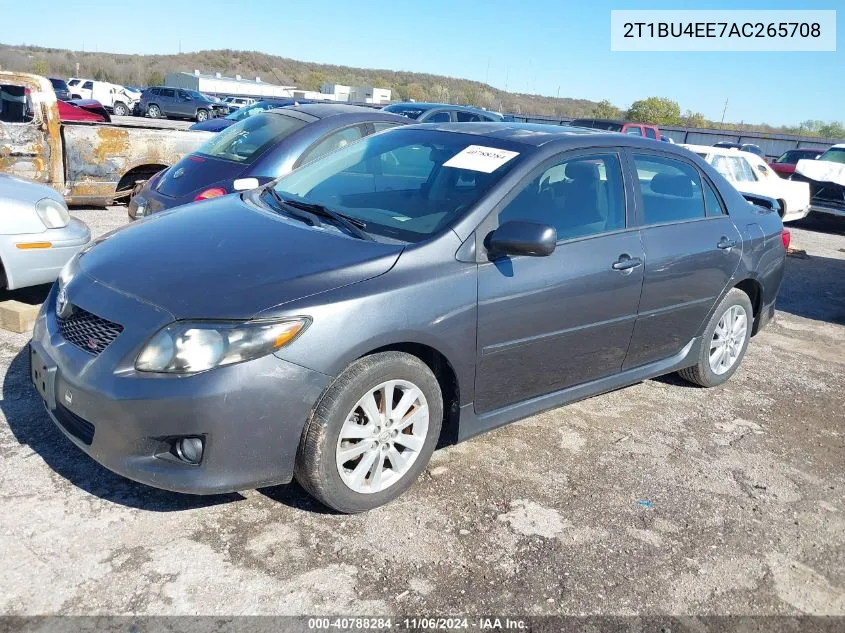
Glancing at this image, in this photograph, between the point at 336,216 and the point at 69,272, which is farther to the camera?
the point at 336,216

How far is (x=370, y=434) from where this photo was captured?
308 cm

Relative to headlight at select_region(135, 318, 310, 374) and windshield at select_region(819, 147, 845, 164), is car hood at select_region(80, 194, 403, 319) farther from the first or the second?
windshield at select_region(819, 147, 845, 164)

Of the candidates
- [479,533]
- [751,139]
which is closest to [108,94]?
[751,139]

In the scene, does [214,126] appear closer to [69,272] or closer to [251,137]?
[251,137]

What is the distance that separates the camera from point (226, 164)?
20.9ft

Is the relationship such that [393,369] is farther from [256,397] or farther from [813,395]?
[813,395]

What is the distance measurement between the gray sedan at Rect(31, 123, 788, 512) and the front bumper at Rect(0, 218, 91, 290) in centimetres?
169

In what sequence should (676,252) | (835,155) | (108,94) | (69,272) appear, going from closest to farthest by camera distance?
(69,272)
(676,252)
(835,155)
(108,94)

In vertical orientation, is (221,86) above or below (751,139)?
above

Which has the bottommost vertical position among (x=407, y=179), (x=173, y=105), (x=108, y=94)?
(x=407, y=179)

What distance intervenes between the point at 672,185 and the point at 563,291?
1.44 meters

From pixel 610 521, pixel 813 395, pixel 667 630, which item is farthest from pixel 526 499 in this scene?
pixel 813 395

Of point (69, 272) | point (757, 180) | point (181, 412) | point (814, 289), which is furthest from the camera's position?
point (757, 180)

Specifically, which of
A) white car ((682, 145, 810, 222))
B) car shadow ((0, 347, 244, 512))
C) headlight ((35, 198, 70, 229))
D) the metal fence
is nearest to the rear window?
headlight ((35, 198, 70, 229))
